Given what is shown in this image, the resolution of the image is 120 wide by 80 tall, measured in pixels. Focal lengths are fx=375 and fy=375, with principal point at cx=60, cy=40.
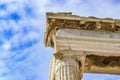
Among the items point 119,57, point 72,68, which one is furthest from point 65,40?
point 119,57

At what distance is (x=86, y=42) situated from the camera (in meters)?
18.3

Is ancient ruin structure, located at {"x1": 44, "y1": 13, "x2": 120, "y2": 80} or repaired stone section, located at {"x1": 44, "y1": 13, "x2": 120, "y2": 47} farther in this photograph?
repaired stone section, located at {"x1": 44, "y1": 13, "x2": 120, "y2": 47}

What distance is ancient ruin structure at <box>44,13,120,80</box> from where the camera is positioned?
690 inches

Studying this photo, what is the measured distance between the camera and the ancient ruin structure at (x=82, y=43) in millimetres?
17516

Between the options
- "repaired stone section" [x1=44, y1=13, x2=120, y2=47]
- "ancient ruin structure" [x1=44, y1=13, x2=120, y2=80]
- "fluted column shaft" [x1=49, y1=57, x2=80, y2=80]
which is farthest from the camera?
"repaired stone section" [x1=44, y1=13, x2=120, y2=47]

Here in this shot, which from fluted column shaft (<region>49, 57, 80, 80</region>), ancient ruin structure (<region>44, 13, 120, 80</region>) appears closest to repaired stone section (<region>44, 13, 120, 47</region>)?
ancient ruin structure (<region>44, 13, 120, 80</region>)

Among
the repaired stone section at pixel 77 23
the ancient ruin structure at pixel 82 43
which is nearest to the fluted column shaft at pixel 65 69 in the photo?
the ancient ruin structure at pixel 82 43

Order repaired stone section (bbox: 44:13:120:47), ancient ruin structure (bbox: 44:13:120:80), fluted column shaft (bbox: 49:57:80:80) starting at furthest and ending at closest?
repaired stone section (bbox: 44:13:120:47), ancient ruin structure (bbox: 44:13:120:80), fluted column shaft (bbox: 49:57:80:80)

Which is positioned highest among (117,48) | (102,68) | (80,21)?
(80,21)

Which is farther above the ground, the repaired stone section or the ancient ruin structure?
the repaired stone section

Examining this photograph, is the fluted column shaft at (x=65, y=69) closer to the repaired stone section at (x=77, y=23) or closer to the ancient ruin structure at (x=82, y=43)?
the ancient ruin structure at (x=82, y=43)

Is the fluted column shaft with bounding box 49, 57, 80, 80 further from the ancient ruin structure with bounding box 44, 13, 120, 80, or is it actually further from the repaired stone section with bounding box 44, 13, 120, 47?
the repaired stone section with bounding box 44, 13, 120, 47

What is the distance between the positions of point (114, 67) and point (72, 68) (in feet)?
11.7

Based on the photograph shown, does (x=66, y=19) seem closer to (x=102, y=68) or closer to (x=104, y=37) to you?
(x=104, y=37)
